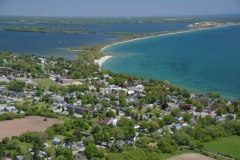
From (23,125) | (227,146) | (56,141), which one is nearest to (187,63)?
(227,146)

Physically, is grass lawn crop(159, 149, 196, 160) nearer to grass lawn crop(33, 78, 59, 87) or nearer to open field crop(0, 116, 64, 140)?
open field crop(0, 116, 64, 140)

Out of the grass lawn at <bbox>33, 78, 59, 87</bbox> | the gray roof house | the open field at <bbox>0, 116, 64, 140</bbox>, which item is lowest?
the grass lawn at <bbox>33, 78, 59, 87</bbox>

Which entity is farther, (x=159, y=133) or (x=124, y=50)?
(x=124, y=50)

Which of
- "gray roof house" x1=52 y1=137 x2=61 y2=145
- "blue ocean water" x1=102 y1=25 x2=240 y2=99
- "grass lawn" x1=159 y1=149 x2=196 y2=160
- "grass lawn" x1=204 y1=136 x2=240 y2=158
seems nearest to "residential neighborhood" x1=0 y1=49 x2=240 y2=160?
"gray roof house" x1=52 y1=137 x2=61 y2=145

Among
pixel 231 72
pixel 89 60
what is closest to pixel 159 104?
pixel 231 72

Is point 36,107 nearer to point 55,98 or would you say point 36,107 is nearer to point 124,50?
point 55,98
